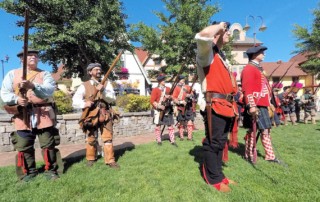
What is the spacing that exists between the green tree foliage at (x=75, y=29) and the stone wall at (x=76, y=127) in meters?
7.49

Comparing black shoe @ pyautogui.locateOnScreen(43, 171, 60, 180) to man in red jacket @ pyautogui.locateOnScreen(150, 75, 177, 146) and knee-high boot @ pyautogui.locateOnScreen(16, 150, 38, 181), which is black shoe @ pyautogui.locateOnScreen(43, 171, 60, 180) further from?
man in red jacket @ pyautogui.locateOnScreen(150, 75, 177, 146)

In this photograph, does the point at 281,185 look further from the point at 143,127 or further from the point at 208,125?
the point at 143,127

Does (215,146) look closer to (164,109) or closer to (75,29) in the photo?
(164,109)

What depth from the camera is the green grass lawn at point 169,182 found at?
3096 millimetres

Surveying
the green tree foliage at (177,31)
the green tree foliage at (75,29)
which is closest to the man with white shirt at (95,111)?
the green tree foliage at (75,29)

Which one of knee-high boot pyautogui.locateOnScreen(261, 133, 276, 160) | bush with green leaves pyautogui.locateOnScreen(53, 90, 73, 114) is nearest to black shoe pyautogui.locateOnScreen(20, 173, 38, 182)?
knee-high boot pyautogui.locateOnScreen(261, 133, 276, 160)

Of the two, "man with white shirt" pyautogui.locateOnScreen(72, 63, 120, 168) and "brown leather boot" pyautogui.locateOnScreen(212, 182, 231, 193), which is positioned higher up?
"man with white shirt" pyautogui.locateOnScreen(72, 63, 120, 168)

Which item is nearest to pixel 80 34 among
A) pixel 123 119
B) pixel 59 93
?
pixel 59 93

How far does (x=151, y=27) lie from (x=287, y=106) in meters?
15.1

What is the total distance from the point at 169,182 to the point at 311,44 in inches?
886

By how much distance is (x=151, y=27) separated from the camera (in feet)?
75.3

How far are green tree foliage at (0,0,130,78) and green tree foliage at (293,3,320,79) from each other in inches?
588

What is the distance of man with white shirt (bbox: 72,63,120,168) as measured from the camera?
4.49 m

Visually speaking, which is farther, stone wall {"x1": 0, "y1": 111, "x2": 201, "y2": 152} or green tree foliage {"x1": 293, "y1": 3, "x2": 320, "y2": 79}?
green tree foliage {"x1": 293, "y1": 3, "x2": 320, "y2": 79}
